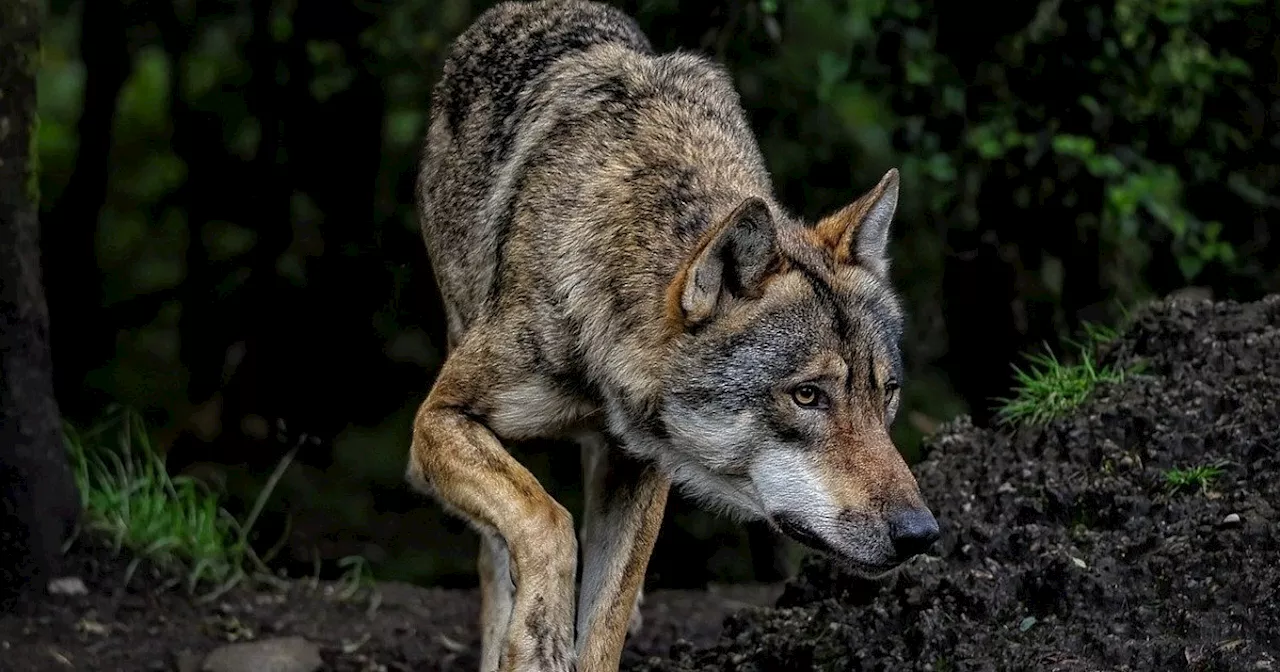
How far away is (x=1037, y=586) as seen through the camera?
4.61m

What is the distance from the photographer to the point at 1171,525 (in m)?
4.74

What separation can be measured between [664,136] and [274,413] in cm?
503

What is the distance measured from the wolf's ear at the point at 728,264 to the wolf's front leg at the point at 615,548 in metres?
0.72

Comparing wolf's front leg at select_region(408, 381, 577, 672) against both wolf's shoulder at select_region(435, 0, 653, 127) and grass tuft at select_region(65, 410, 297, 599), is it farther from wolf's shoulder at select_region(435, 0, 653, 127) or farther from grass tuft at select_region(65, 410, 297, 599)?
grass tuft at select_region(65, 410, 297, 599)

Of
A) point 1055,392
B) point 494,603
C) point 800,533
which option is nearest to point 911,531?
point 800,533

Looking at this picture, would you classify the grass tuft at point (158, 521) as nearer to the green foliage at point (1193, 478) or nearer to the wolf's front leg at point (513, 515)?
the wolf's front leg at point (513, 515)

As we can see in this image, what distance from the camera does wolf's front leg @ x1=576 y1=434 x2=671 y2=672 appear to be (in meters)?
4.96

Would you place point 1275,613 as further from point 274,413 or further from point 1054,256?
point 274,413

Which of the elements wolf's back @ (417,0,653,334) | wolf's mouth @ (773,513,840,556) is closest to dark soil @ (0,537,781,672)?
wolf's back @ (417,0,653,334)

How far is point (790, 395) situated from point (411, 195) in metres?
5.21

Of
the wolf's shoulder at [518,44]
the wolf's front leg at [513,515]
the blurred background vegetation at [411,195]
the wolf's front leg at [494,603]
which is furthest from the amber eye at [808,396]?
the blurred background vegetation at [411,195]

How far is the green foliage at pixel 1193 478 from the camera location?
16.1 ft

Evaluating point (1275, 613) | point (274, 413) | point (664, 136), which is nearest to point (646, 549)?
point (664, 136)

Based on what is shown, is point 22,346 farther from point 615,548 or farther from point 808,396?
point 808,396
